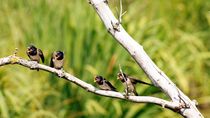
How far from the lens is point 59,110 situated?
511 centimetres

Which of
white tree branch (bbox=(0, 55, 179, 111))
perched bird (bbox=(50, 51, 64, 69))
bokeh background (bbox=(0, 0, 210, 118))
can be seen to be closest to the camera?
white tree branch (bbox=(0, 55, 179, 111))

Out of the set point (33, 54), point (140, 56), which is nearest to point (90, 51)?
point (33, 54)

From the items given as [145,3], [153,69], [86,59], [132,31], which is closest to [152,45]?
[132,31]

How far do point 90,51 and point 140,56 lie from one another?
3406 millimetres

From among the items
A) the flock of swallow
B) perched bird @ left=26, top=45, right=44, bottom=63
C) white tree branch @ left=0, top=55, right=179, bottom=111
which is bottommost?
white tree branch @ left=0, top=55, right=179, bottom=111

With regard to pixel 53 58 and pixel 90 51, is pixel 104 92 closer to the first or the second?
pixel 53 58

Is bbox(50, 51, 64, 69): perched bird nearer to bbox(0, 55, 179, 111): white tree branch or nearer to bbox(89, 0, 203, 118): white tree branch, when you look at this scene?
bbox(0, 55, 179, 111): white tree branch

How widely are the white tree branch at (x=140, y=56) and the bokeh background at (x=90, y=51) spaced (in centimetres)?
246

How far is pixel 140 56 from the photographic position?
92.7 inches

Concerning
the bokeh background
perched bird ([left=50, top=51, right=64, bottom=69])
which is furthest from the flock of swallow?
the bokeh background

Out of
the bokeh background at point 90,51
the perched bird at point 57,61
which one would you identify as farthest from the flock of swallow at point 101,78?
the bokeh background at point 90,51

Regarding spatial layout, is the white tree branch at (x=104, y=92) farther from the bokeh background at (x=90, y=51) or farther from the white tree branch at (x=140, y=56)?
the bokeh background at (x=90, y=51)

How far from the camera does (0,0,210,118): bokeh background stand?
5.09 m

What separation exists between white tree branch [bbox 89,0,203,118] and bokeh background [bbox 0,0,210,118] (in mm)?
2460
